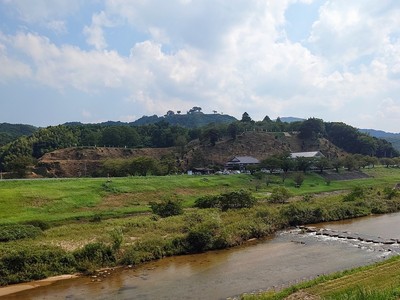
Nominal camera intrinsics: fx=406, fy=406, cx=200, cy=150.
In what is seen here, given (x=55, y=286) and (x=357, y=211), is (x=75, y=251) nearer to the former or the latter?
(x=55, y=286)

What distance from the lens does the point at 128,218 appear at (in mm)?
45531

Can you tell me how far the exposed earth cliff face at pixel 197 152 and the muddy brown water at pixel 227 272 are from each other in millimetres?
71804

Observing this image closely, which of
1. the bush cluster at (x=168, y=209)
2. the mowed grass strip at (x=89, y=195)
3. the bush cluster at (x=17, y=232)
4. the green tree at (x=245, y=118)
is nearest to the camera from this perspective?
the bush cluster at (x=17, y=232)

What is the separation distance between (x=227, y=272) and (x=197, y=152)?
89.6 m

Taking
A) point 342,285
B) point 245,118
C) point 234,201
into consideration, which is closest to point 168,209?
point 234,201

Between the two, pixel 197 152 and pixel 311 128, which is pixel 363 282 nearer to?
pixel 197 152

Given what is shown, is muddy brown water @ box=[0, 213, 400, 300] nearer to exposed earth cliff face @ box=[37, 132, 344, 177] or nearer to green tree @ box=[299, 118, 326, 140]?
exposed earth cliff face @ box=[37, 132, 344, 177]

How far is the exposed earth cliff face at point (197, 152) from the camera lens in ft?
343

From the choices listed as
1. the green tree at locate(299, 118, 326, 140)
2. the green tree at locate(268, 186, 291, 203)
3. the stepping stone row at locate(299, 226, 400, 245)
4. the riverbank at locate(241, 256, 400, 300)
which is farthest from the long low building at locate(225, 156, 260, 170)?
the riverbank at locate(241, 256, 400, 300)

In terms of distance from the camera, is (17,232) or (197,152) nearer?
(17,232)

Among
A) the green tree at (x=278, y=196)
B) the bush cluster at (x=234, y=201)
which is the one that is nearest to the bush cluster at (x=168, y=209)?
the bush cluster at (x=234, y=201)

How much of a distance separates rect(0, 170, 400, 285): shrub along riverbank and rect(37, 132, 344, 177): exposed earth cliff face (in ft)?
132

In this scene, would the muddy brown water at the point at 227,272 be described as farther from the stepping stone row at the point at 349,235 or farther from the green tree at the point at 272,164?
the green tree at the point at 272,164

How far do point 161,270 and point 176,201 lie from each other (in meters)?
18.6
